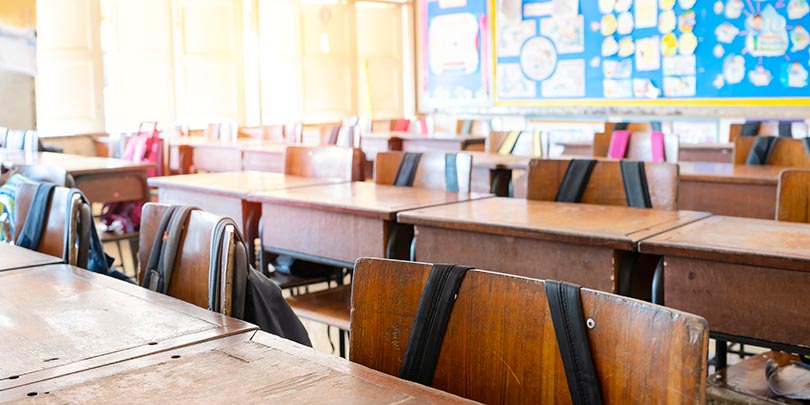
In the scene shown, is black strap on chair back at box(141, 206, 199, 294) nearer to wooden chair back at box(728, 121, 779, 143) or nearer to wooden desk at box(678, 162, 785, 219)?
wooden desk at box(678, 162, 785, 219)

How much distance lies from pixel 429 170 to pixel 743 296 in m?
1.77

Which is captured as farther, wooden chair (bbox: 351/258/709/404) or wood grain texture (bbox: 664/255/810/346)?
wood grain texture (bbox: 664/255/810/346)

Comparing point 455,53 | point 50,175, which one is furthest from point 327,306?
point 455,53

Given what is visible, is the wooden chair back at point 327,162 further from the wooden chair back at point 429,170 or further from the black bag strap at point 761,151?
the black bag strap at point 761,151

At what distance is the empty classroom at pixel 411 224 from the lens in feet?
4.07

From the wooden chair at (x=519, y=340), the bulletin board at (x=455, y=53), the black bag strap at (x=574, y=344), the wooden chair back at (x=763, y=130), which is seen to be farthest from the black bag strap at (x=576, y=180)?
the bulletin board at (x=455, y=53)

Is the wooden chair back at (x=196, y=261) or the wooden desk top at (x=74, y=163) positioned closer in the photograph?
the wooden chair back at (x=196, y=261)

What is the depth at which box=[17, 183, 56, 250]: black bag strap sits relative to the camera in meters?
2.64

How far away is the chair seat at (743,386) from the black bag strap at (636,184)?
73 cm

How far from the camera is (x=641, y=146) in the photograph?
496cm

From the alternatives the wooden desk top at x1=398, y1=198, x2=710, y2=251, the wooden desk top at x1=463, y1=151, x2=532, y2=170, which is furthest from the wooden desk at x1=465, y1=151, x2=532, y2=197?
the wooden desk top at x1=398, y1=198, x2=710, y2=251

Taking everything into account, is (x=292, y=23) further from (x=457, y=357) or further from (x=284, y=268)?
(x=457, y=357)

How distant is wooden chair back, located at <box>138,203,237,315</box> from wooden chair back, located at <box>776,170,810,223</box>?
1.76 m

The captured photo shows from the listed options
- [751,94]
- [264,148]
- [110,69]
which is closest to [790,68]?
[751,94]
